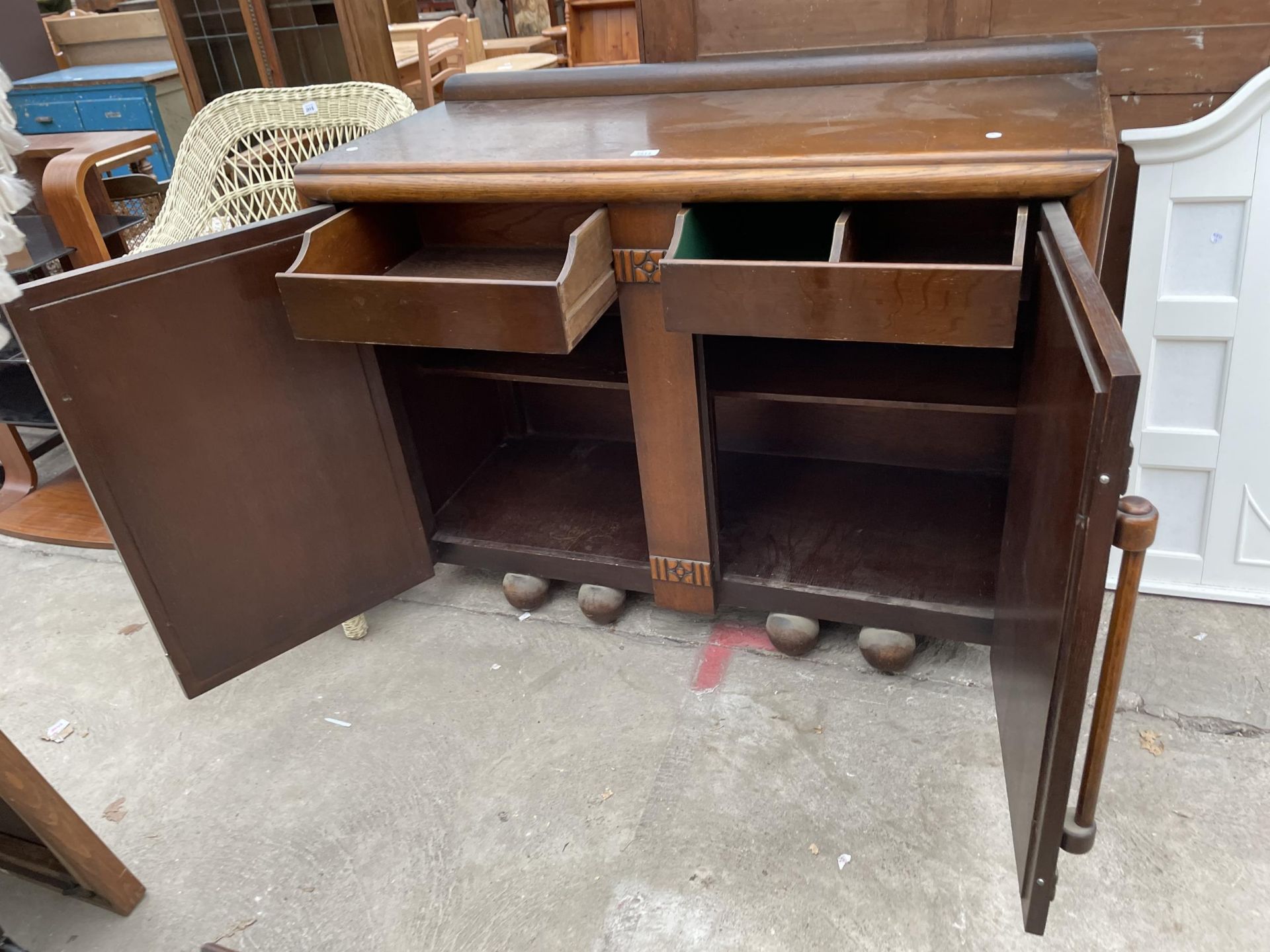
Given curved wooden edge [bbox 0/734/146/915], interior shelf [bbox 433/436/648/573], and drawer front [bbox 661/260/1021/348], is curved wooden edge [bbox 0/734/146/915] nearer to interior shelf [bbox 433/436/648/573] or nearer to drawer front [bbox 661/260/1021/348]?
interior shelf [bbox 433/436/648/573]

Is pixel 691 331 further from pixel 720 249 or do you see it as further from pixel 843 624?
pixel 843 624

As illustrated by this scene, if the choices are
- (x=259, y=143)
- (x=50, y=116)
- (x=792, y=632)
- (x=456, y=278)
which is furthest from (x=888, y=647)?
(x=50, y=116)

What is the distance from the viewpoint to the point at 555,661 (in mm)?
1808

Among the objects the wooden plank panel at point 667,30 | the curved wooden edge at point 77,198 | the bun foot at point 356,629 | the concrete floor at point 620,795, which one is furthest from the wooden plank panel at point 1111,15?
the curved wooden edge at point 77,198

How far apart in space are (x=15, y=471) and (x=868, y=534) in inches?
89.9

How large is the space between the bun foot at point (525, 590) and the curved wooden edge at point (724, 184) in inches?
31.4

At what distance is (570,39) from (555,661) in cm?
358

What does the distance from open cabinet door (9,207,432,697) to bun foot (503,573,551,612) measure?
24cm

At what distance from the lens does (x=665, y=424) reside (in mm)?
1562

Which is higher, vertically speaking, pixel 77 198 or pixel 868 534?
pixel 77 198

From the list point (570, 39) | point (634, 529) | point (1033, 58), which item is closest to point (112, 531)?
point (634, 529)

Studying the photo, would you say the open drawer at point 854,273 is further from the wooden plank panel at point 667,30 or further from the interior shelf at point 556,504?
the interior shelf at point 556,504

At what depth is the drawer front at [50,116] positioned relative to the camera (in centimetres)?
473

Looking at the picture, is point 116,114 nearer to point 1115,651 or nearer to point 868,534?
point 868,534
